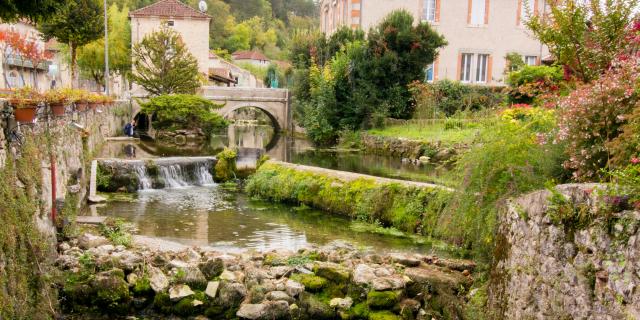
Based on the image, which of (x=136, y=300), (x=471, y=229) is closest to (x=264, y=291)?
(x=136, y=300)

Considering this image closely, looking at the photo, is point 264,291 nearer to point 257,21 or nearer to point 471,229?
point 471,229

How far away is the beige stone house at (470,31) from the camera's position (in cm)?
3206

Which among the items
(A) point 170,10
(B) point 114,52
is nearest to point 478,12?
(A) point 170,10

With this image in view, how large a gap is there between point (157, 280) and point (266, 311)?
5.21 ft

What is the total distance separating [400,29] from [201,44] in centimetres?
1949

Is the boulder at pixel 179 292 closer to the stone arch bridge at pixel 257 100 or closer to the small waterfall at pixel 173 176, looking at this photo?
the small waterfall at pixel 173 176

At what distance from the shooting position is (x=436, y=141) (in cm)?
2330

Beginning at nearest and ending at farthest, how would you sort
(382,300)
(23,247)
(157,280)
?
(23,247) → (382,300) → (157,280)

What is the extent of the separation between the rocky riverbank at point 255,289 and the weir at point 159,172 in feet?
26.0

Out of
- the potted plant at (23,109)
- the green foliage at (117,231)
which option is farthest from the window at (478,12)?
the potted plant at (23,109)

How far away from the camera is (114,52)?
41.8 m

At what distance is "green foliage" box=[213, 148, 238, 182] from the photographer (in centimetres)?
1800

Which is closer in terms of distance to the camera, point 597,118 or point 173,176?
Answer: point 597,118

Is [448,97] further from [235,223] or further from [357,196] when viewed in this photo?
[235,223]
